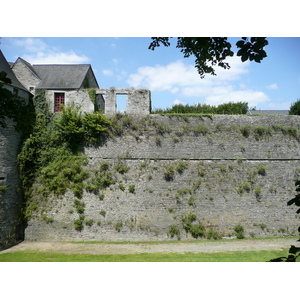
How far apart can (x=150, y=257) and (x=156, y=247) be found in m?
1.38

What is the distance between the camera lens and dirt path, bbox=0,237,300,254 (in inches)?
376

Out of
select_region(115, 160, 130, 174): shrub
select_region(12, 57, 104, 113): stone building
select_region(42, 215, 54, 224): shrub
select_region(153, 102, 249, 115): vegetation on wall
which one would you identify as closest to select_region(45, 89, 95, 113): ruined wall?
select_region(12, 57, 104, 113): stone building

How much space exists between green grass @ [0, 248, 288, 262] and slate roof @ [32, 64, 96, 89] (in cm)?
823

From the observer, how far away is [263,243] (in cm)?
1041

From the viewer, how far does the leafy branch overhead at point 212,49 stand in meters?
3.34

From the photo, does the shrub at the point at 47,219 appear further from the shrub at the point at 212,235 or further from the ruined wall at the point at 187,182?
the shrub at the point at 212,235

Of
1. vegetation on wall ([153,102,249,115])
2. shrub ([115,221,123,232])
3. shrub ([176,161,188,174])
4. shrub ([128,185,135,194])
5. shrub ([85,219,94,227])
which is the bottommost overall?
shrub ([115,221,123,232])

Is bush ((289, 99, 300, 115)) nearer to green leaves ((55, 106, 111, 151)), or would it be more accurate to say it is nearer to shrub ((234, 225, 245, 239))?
shrub ((234, 225, 245, 239))

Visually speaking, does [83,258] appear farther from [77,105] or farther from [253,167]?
[253,167]

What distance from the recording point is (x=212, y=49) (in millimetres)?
4125

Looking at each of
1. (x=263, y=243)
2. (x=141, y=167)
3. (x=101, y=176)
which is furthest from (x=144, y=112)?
(x=263, y=243)

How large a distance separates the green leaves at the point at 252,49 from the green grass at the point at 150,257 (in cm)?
718

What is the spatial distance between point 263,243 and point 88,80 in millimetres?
12749

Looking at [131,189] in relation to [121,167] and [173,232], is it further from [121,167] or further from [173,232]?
[173,232]
